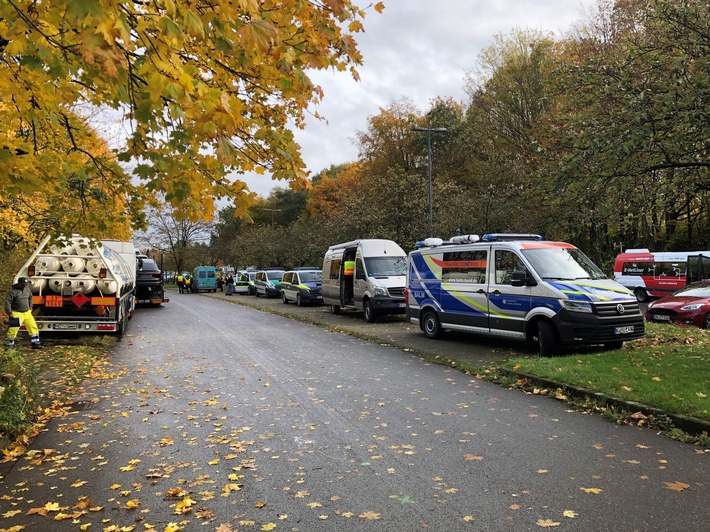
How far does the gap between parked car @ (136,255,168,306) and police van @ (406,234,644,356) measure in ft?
57.6

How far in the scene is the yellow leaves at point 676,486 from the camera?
395cm

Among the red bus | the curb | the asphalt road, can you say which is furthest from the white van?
the red bus

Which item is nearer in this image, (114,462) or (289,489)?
(289,489)

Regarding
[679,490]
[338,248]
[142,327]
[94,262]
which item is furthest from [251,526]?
[338,248]

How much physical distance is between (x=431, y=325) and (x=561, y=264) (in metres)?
3.69

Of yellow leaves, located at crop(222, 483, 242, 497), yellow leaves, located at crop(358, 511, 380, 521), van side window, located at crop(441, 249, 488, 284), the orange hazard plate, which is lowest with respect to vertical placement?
yellow leaves, located at crop(222, 483, 242, 497)

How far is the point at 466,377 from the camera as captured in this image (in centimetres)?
833

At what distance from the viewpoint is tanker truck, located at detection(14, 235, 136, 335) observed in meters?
12.1

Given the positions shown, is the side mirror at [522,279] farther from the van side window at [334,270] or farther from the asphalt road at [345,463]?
the van side window at [334,270]

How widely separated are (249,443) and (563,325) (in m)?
6.08

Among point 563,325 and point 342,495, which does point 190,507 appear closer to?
point 342,495

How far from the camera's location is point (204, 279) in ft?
163

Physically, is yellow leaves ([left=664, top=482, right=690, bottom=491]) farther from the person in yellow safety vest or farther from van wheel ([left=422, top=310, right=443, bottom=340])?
the person in yellow safety vest

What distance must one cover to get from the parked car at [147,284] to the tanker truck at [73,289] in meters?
13.4
